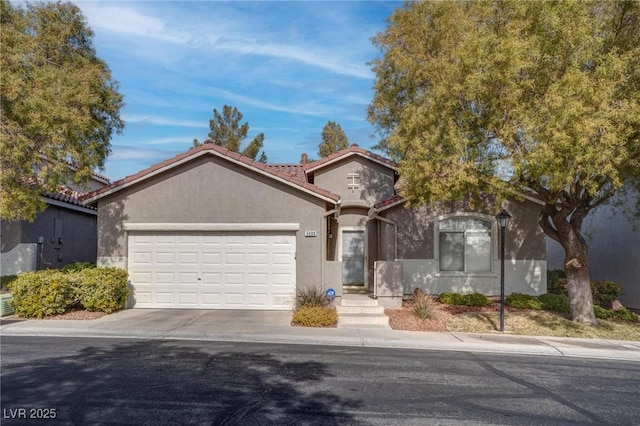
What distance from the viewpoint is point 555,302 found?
14.3 m

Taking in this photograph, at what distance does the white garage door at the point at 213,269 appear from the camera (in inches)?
535

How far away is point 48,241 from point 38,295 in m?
5.58

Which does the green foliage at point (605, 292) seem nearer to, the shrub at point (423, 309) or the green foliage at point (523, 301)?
the green foliage at point (523, 301)

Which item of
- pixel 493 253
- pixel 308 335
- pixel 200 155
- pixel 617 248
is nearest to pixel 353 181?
pixel 493 253

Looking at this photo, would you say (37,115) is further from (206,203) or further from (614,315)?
(614,315)

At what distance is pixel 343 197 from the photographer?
58.8ft

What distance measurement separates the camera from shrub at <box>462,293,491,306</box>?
1461 cm

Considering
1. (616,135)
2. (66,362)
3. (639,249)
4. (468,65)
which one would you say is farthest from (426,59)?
(66,362)

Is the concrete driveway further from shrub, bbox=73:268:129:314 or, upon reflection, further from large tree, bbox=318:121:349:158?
large tree, bbox=318:121:349:158

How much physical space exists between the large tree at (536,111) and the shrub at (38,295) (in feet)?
31.2

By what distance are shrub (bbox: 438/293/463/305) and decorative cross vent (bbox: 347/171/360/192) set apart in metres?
5.40

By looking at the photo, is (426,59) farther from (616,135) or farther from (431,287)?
(431,287)

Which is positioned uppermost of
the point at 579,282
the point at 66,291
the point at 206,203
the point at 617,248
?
the point at 206,203

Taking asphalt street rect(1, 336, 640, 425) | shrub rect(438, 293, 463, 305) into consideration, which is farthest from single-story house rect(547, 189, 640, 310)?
asphalt street rect(1, 336, 640, 425)
